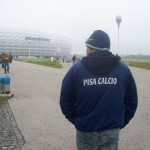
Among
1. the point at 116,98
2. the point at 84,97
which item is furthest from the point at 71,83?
the point at 116,98

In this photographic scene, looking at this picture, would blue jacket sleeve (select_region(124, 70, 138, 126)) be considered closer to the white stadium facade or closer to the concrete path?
the concrete path

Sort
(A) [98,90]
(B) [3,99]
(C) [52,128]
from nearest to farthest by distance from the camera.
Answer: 1. (A) [98,90]
2. (C) [52,128]
3. (B) [3,99]

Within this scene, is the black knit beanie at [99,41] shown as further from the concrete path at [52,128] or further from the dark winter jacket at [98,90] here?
the concrete path at [52,128]

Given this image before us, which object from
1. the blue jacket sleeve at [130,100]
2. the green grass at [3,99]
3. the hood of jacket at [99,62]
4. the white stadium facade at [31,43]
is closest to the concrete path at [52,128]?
the green grass at [3,99]

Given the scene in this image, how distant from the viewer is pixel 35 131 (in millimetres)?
8148

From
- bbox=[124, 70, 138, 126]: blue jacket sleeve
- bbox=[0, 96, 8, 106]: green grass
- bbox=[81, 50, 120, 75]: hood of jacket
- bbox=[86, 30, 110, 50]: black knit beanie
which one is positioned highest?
bbox=[86, 30, 110, 50]: black knit beanie

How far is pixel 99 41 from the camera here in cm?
382

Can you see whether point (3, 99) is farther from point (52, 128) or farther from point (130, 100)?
point (130, 100)

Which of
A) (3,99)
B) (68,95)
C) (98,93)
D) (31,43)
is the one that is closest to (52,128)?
(68,95)

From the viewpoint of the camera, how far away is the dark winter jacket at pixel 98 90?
3.72 meters

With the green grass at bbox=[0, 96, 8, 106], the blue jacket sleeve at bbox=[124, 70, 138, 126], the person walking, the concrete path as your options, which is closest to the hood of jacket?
the person walking

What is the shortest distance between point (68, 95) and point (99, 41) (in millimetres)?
670

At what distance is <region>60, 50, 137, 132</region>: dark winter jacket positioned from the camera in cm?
372

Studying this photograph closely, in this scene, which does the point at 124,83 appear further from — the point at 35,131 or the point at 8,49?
the point at 8,49
